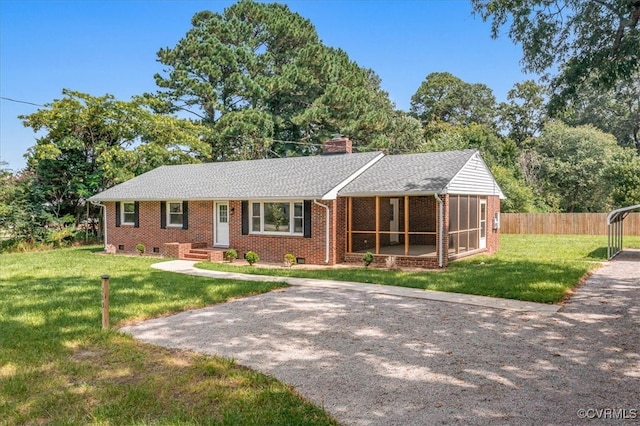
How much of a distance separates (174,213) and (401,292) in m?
11.8

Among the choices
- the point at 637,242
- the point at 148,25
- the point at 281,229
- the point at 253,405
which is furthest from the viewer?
→ the point at 637,242

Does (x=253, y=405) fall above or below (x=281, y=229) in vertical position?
below

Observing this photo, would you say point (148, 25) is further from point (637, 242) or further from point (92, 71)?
point (637, 242)

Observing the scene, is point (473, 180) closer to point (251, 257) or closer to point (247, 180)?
point (251, 257)

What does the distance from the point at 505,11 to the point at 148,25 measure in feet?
46.7

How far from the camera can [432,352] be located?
540 cm

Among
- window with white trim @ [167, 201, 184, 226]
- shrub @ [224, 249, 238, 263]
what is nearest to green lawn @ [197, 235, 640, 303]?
shrub @ [224, 249, 238, 263]

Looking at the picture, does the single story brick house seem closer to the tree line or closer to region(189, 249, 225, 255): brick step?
region(189, 249, 225, 255): brick step

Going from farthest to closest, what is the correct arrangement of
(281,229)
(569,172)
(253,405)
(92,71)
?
(569,172) → (92,71) → (281,229) → (253,405)

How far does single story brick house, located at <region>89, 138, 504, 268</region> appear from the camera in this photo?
1422cm

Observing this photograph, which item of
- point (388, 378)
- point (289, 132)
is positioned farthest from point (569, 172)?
point (388, 378)

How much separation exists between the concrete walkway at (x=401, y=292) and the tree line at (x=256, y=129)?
6.85 metres

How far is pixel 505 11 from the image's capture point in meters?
10.9

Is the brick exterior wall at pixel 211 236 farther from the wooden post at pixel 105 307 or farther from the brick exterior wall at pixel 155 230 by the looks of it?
the wooden post at pixel 105 307
